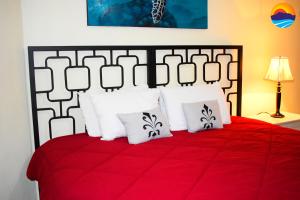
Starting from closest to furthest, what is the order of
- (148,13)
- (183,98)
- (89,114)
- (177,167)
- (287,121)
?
(177,167) < (89,114) < (183,98) < (148,13) < (287,121)

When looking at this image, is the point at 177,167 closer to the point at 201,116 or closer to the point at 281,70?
the point at 201,116

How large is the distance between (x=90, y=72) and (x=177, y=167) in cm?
127

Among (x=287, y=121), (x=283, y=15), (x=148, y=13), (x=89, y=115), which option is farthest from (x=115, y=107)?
(x=283, y=15)

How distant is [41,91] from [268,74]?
227 cm

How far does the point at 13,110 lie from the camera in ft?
6.75

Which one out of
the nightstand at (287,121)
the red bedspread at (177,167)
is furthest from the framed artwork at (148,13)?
the nightstand at (287,121)

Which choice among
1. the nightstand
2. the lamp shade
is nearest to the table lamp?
the lamp shade

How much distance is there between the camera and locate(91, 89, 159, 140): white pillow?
2125 millimetres

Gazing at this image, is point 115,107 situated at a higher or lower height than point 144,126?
higher

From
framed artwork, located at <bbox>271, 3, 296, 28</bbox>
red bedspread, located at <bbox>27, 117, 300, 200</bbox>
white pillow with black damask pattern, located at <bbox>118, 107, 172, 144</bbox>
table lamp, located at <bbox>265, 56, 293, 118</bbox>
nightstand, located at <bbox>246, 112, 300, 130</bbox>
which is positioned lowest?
nightstand, located at <bbox>246, 112, 300, 130</bbox>

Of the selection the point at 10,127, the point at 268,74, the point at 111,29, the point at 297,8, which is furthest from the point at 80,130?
the point at 297,8

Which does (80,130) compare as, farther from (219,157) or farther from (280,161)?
(280,161)

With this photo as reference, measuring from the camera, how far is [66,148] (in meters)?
1.97

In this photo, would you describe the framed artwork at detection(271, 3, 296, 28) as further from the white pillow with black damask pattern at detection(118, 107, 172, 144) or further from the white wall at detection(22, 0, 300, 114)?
the white pillow with black damask pattern at detection(118, 107, 172, 144)
